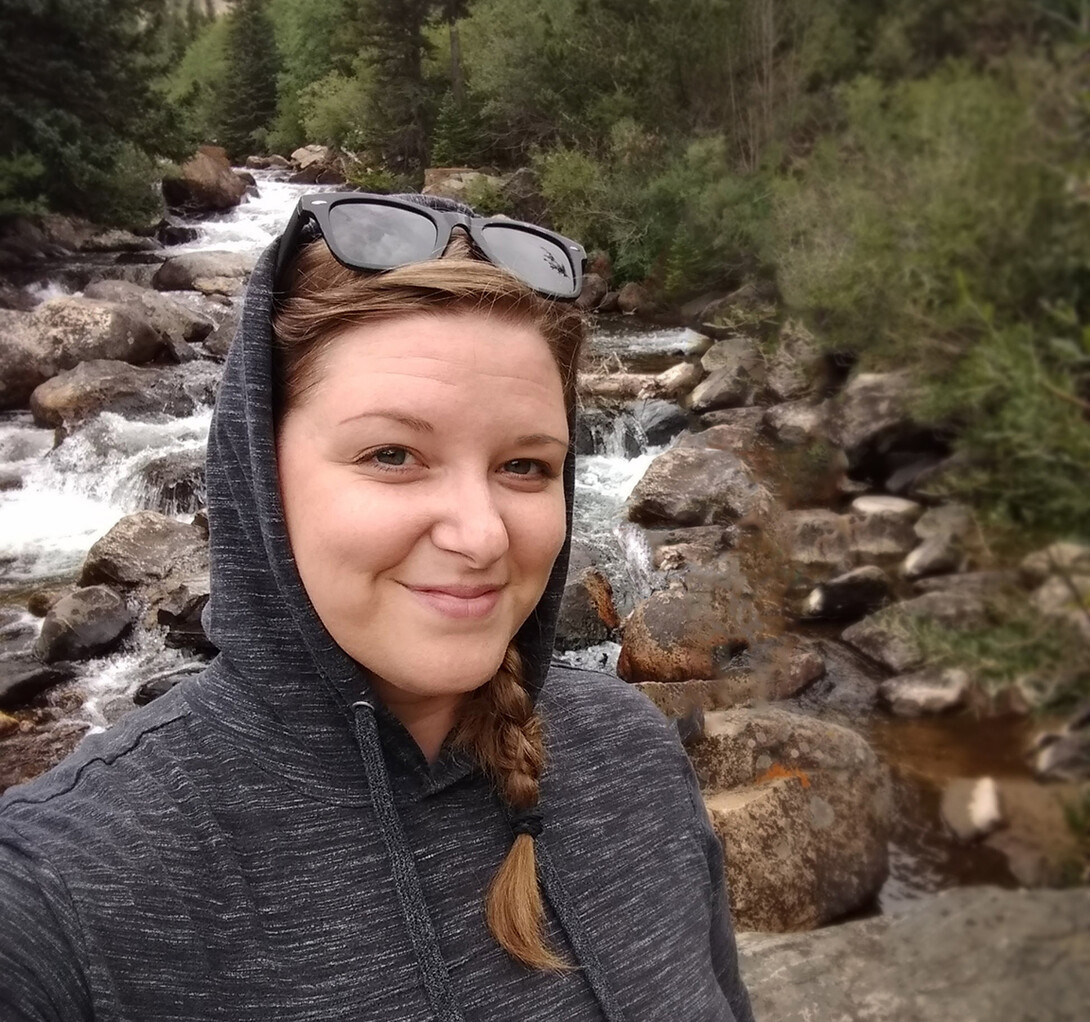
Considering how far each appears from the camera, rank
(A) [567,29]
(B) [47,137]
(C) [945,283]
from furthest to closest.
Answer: (B) [47,137] → (A) [567,29] → (C) [945,283]

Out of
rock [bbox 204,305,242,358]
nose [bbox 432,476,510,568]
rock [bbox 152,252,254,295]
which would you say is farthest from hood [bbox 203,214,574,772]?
rock [bbox 152,252,254,295]

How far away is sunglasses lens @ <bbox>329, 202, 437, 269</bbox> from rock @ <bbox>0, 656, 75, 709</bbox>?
402cm

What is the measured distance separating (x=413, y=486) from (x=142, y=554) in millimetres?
4686

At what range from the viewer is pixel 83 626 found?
169 inches

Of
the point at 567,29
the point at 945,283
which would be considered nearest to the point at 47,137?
the point at 567,29

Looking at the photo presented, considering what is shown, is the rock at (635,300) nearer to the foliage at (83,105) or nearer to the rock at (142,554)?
the rock at (142,554)

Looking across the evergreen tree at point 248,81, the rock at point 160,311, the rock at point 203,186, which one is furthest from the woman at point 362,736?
the evergreen tree at point 248,81

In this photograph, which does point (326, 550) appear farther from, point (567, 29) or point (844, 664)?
point (567, 29)

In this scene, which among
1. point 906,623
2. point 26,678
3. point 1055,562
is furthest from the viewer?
point 26,678

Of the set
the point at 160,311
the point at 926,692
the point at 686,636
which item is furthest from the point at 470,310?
the point at 160,311

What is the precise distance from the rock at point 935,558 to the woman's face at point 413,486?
2.29 metres

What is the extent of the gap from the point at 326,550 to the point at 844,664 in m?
3.43

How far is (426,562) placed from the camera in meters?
0.75

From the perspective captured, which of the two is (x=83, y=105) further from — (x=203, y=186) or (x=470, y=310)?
(x=470, y=310)
